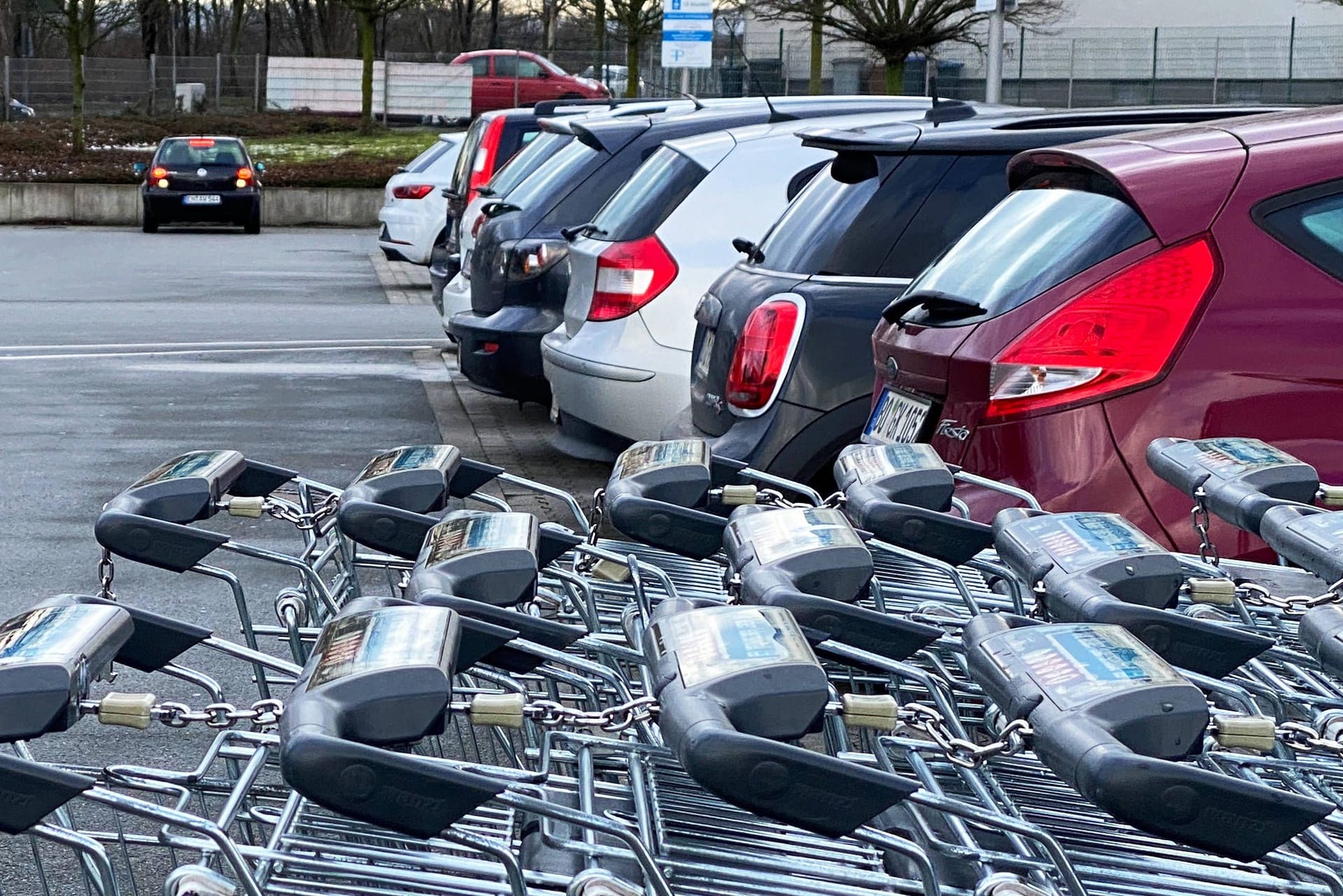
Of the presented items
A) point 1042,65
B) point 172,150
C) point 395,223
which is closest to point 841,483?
point 395,223

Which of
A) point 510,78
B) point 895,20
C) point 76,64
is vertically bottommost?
point 76,64

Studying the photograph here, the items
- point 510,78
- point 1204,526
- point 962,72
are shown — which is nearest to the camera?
point 1204,526

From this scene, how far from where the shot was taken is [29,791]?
5.86 ft

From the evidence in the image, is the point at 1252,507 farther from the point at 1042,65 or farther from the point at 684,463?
the point at 1042,65

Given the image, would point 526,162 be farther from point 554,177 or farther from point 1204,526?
point 1204,526

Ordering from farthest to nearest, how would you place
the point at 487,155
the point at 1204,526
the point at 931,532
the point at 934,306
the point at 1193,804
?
the point at 487,155
the point at 934,306
the point at 1204,526
the point at 931,532
the point at 1193,804

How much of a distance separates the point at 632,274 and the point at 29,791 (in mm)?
6174

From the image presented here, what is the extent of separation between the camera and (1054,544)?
97.7 inches

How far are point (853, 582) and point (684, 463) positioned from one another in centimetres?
70

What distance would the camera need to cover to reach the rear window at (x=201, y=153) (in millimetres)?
30125

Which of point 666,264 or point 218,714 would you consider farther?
point 666,264

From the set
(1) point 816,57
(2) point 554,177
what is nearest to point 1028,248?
(2) point 554,177

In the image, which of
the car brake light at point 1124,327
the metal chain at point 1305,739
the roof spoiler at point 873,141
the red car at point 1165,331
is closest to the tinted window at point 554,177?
the roof spoiler at point 873,141

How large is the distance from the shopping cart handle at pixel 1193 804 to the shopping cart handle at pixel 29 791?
913 mm
